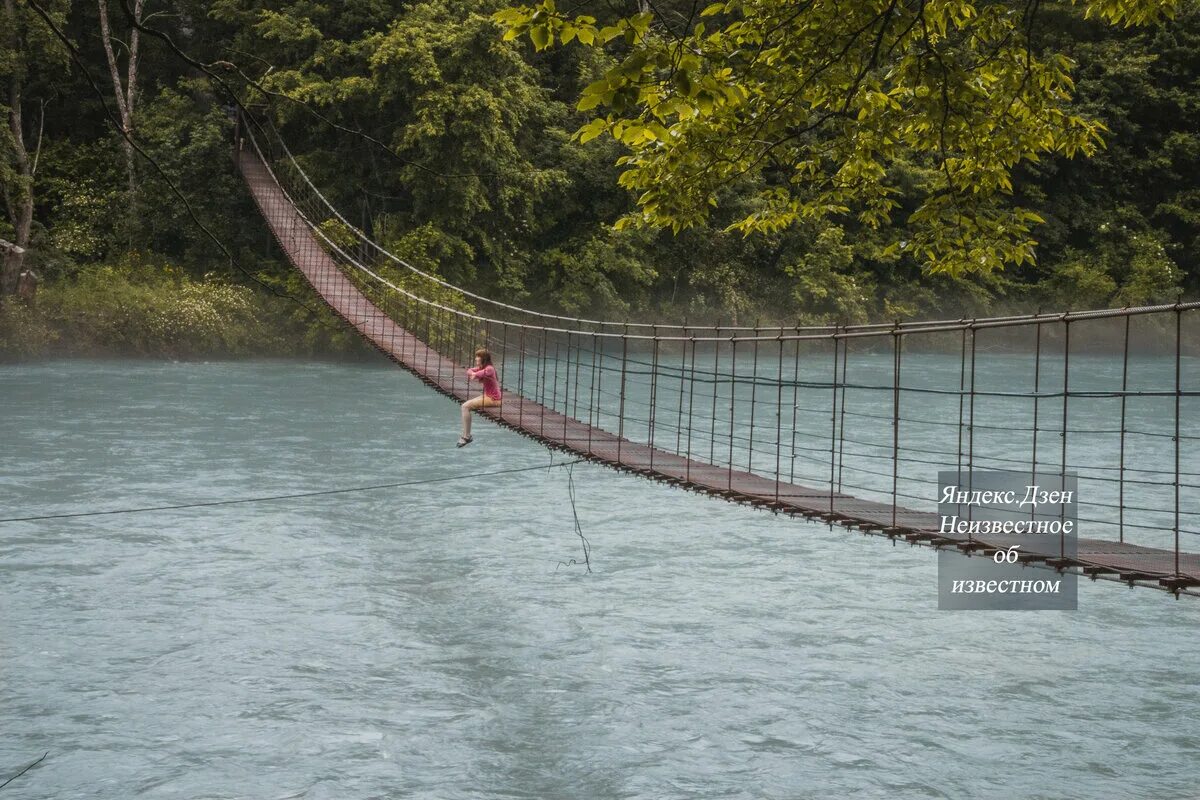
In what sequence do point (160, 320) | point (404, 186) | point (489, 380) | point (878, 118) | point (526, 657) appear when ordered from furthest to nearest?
point (404, 186) → point (160, 320) → point (489, 380) → point (526, 657) → point (878, 118)

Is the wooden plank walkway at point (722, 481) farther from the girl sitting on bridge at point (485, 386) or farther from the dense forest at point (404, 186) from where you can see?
the dense forest at point (404, 186)

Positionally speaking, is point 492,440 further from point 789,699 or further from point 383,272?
point 789,699

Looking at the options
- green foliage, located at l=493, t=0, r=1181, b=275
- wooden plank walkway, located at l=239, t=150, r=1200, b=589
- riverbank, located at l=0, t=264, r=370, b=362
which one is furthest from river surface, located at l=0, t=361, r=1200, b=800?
riverbank, located at l=0, t=264, r=370, b=362

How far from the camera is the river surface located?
619 cm

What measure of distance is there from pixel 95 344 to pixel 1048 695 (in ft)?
62.1

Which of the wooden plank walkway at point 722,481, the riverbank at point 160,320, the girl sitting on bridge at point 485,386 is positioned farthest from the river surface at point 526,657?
the riverbank at point 160,320

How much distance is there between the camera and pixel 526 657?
782cm

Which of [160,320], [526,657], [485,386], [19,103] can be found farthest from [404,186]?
[526,657]

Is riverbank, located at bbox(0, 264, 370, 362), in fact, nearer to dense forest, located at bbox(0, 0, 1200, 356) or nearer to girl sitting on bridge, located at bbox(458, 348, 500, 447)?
dense forest, located at bbox(0, 0, 1200, 356)

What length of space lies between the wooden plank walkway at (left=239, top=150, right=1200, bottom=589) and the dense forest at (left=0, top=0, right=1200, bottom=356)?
5960 millimetres

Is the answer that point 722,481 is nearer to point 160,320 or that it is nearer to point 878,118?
point 878,118

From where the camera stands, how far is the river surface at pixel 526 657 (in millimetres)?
6188

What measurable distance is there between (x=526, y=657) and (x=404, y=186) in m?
17.1

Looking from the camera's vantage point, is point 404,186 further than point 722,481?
Yes
